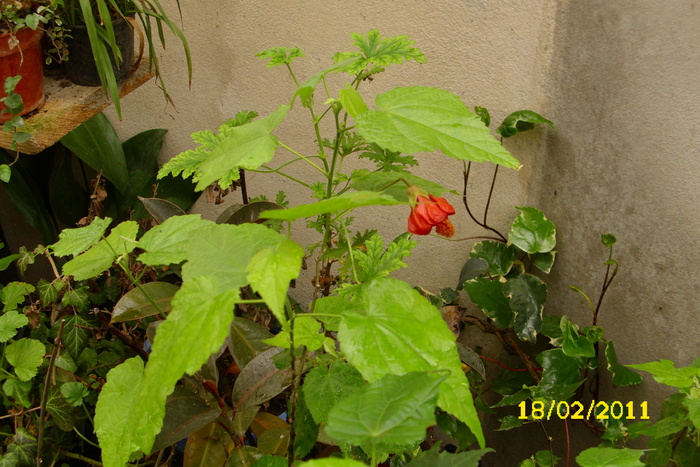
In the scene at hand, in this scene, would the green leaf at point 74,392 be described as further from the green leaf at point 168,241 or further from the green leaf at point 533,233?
the green leaf at point 533,233

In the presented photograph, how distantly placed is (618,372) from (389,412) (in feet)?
2.86

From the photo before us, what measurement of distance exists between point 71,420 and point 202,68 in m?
0.95

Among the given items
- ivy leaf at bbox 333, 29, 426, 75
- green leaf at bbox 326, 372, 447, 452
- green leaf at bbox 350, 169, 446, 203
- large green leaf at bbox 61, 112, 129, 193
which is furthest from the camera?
large green leaf at bbox 61, 112, 129, 193

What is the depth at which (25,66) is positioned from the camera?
4.14ft

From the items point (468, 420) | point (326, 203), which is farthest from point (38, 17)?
point (468, 420)

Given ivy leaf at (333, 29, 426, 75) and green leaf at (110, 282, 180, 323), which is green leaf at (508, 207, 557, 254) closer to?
ivy leaf at (333, 29, 426, 75)

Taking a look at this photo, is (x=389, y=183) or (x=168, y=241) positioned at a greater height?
(x=389, y=183)

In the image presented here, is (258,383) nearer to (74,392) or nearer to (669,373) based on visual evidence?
(74,392)

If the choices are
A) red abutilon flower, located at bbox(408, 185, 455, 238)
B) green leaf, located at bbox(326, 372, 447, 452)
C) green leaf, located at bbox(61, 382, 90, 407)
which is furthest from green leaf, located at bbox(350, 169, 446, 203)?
green leaf, located at bbox(61, 382, 90, 407)

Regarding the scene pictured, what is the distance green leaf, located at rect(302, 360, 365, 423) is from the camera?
0.75 metres

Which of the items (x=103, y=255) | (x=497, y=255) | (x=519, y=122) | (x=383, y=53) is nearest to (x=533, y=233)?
(x=497, y=255)

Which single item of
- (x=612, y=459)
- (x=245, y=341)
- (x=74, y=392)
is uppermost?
(x=612, y=459)

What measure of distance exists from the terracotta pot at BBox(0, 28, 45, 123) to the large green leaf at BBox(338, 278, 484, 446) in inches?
39.2
